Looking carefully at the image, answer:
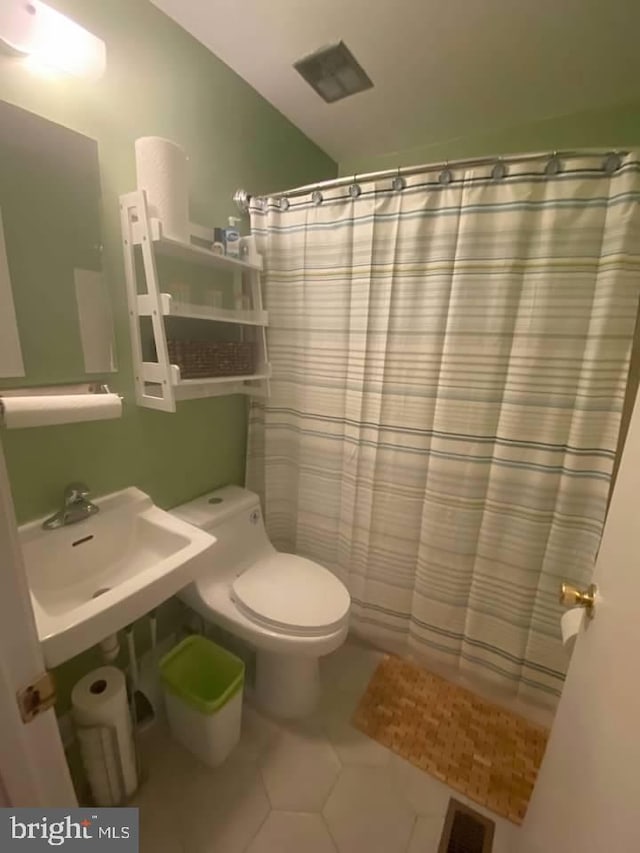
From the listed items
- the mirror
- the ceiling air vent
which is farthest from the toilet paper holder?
the ceiling air vent

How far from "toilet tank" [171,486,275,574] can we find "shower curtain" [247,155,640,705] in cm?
21

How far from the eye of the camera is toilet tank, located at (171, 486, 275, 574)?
141cm

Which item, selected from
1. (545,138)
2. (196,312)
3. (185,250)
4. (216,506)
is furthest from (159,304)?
(545,138)

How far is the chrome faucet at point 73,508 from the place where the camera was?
1.04 metres

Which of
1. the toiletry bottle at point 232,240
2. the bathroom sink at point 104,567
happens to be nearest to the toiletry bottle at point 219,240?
the toiletry bottle at point 232,240

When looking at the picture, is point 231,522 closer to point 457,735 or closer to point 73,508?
point 73,508

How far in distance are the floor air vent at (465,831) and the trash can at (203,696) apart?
70cm

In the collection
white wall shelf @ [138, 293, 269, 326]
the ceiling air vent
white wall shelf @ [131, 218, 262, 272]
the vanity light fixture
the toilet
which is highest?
the ceiling air vent

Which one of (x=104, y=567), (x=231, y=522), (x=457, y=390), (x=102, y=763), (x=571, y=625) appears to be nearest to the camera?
(x=571, y=625)

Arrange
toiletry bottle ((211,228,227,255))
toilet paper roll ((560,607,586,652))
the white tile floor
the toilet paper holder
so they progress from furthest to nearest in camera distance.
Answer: toiletry bottle ((211,228,227,255)) < the white tile floor < toilet paper roll ((560,607,586,652)) < the toilet paper holder

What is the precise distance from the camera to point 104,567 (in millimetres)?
1141

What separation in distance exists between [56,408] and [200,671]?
1051 millimetres

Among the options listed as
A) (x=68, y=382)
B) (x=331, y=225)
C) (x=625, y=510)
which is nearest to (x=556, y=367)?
(x=625, y=510)

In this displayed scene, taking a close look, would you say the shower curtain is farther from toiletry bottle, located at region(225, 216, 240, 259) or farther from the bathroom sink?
the bathroom sink
